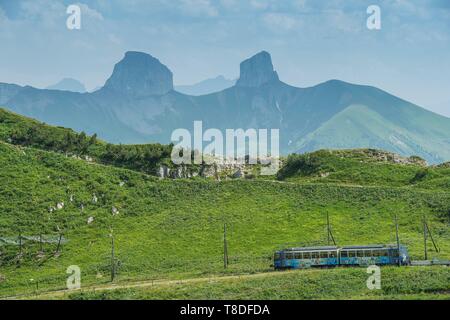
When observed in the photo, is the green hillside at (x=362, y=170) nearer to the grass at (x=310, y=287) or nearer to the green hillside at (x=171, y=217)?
the green hillside at (x=171, y=217)

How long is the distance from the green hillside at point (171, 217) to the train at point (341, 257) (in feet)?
11.3

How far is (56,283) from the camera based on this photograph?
8806 cm

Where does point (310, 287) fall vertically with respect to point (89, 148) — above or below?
below

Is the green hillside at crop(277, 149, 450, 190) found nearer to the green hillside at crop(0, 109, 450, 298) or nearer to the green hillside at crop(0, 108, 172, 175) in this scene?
the green hillside at crop(0, 109, 450, 298)

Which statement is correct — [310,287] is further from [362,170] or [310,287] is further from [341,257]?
[362,170]

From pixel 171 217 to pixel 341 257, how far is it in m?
43.6

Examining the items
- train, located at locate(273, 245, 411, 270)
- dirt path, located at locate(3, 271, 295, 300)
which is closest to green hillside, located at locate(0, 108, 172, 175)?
dirt path, located at locate(3, 271, 295, 300)

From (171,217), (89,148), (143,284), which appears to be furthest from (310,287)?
(89,148)

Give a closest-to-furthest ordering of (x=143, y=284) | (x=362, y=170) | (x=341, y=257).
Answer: (x=143, y=284), (x=341, y=257), (x=362, y=170)

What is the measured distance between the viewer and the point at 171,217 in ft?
382
